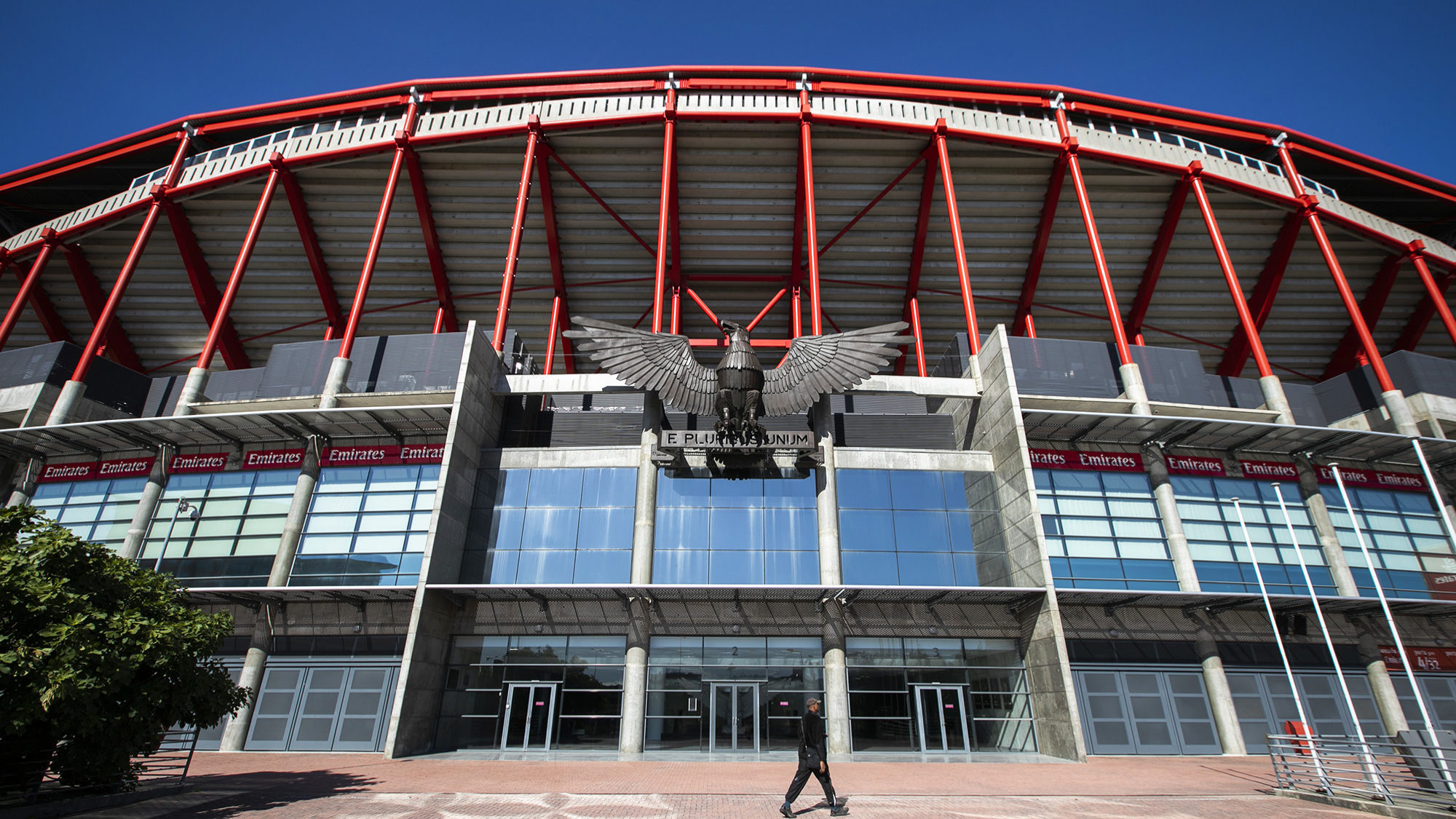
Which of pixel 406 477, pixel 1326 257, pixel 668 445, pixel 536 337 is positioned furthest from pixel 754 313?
pixel 1326 257

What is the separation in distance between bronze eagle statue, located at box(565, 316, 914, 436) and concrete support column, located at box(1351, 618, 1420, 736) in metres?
19.5

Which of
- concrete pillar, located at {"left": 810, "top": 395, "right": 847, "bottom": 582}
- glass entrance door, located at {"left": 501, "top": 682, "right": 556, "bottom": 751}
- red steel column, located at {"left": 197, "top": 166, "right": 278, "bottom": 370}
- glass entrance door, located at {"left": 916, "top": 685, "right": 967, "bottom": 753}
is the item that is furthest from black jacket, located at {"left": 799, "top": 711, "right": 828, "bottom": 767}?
red steel column, located at {"left": 197, "top": 166, "right": 278, "bottom": 370}

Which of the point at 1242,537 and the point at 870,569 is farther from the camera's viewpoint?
the point at 1242,537

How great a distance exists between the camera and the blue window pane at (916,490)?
23.4 metres

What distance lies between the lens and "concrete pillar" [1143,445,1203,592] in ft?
73.7

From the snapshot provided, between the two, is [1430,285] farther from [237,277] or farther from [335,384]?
[237,277]

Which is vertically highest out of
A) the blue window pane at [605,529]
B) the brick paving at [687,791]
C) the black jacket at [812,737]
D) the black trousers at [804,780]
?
the blue window pane at [605,529]

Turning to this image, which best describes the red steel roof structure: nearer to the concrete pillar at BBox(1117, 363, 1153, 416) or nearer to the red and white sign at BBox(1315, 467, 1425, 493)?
the concrete pillar at BBox(1117, 363, 1153, 416)

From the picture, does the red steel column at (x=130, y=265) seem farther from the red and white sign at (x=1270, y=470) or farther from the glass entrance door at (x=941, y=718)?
the red and white sign at (x=1270, y=470)

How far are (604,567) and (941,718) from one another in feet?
38.2

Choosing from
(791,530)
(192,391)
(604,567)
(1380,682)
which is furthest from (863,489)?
(192,391)

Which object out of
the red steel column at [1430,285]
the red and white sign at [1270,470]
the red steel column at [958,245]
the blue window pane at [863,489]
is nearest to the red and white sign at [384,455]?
the blue window pane at [863,489]

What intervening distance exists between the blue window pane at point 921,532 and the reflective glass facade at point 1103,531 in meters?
3.23

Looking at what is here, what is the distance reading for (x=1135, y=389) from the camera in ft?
80.4
